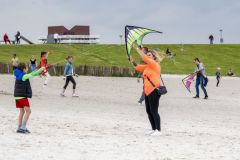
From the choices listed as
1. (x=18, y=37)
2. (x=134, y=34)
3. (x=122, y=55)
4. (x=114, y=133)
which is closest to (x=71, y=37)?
(x=18, y=37)

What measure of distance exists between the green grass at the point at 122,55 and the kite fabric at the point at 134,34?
40756mm

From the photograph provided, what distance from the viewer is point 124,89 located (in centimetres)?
3275

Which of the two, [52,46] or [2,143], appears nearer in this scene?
[2,143]

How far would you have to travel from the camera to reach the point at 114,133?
14016 mm

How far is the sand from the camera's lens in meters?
11.1

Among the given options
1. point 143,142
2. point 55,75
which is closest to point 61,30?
point 55,75

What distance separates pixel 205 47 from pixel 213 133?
63043 mm

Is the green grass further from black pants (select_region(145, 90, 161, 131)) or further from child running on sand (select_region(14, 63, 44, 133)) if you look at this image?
child running on sand (select_region(14, 63, 44, 133))

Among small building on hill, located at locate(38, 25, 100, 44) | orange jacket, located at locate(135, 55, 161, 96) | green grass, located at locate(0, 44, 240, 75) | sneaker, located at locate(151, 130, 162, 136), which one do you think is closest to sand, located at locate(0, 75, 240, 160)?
sneaker, located at locate(151, 130, 162, 136)

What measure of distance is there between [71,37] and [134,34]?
69.8 meters

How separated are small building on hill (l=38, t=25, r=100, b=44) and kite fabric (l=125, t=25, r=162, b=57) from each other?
66639 millimetres

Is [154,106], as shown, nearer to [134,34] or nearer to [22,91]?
[134,34]

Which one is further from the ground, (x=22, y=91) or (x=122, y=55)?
(x=122, y=55)

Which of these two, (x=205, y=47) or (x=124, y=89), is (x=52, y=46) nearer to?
(x=205, y=47)
